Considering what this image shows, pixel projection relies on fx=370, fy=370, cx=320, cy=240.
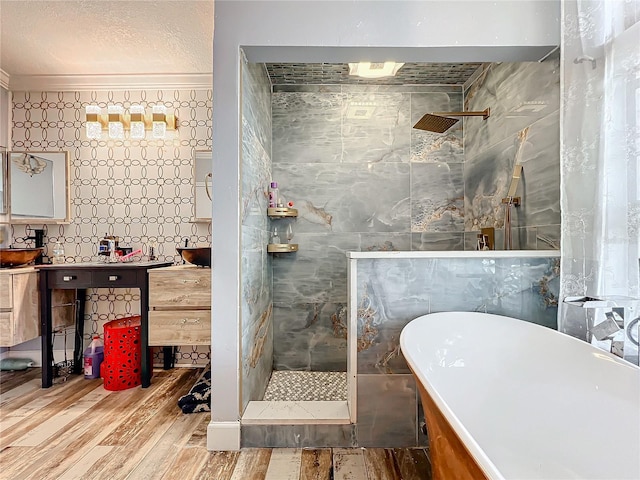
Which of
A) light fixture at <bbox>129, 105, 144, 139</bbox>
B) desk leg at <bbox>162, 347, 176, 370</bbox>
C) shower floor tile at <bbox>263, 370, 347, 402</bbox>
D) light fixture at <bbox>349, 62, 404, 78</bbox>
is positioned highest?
light fixture at <bbox>349, 62, 404, 78</bbox>

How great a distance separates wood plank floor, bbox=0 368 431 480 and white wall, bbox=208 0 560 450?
0.58 feet

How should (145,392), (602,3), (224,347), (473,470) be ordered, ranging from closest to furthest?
(473,470) → (602,3) → (224,347) → (145,392)

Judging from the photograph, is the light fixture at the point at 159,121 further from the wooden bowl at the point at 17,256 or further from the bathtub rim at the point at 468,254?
the bathtub rim at the point at 468,254

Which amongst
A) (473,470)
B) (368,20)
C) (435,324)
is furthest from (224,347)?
(368,20)

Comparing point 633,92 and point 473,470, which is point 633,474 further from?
point 633,92

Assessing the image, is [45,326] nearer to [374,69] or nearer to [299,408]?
[299,408]

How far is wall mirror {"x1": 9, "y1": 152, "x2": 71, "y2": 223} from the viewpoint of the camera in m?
3.00

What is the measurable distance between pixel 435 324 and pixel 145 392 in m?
1.99

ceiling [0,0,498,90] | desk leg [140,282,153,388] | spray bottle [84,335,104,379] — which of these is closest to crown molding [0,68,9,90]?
ceiling [0,0,498,90]

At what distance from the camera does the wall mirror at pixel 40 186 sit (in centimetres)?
300

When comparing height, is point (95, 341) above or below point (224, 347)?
below

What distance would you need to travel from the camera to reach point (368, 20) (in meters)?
1.80

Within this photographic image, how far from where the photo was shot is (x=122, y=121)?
294 centimetres

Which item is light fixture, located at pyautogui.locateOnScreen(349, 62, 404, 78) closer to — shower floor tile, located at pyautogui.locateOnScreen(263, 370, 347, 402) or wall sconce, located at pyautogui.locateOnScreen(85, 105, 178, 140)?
wall sconce, located at pyautogui.locateOnScreen(85, 105, 178, 140)
